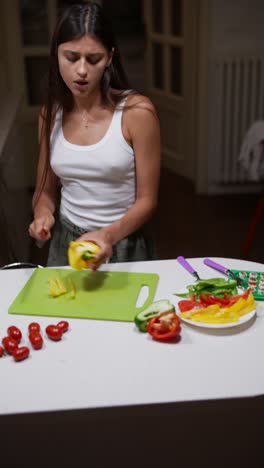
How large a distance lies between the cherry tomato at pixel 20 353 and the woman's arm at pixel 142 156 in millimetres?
412

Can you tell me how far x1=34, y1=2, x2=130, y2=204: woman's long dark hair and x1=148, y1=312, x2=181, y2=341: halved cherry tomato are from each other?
24.0 inches

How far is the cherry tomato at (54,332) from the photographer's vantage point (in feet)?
3.77

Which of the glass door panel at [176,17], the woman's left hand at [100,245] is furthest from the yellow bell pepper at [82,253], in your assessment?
the glass door panel at [176,17]

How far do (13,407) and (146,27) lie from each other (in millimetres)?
3812

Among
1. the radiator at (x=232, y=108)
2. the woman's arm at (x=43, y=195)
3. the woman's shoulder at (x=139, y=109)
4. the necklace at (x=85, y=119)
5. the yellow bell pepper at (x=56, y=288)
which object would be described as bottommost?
the radiator at (x=232, y=108)

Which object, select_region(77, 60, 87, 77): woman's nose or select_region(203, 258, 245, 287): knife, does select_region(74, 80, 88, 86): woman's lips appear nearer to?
select_region(77, 60, 87, 77): woman's nose

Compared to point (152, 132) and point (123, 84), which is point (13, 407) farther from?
point (123, 84)

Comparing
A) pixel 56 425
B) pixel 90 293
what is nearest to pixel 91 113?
pixel 90 293

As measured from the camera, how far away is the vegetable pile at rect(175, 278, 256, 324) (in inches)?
46.9

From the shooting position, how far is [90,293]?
4.34 ft

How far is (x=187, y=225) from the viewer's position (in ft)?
11.9

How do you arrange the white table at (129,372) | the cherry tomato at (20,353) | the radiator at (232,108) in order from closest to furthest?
the white table at (129,372), the cherry tomato at (20,353), the radiator at (232,108)

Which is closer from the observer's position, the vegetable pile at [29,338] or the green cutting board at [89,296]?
the vegetable pile at [29,338]

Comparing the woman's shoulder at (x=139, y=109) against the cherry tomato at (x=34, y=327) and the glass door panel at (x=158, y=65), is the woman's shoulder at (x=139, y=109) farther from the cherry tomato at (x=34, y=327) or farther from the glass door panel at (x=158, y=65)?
the glass door panel at (x=158, y=65)
